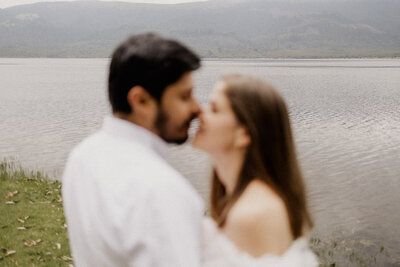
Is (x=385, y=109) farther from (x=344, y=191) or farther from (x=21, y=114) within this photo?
(x=21, y=114)

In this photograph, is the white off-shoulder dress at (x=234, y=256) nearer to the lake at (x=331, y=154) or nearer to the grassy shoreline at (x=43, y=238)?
the lake at (x=331, y=154)

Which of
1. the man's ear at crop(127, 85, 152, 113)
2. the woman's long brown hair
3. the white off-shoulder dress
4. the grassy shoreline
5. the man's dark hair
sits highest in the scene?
the man's dark hair

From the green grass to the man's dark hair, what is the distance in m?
7.55

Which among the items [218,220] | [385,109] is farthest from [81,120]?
[218,220]

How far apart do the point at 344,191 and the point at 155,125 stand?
62.2ft

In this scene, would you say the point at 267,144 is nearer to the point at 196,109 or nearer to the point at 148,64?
the point at 196,109

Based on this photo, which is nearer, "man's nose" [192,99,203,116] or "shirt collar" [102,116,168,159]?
"shirt collar" [102,116,168,159]

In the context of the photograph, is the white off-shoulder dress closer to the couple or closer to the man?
the couple

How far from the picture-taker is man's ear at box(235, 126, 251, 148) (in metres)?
3.12

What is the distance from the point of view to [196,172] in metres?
22.0

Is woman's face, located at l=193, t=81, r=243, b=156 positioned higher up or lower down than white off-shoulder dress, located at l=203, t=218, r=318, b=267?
higher up

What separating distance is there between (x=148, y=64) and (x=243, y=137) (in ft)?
3.01

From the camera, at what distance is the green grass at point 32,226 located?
9.53m

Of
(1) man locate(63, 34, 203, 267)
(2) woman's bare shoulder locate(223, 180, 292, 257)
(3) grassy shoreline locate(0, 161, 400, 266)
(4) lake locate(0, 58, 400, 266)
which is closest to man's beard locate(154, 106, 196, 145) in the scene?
(1) man locate(63, 34, 203, 267)
